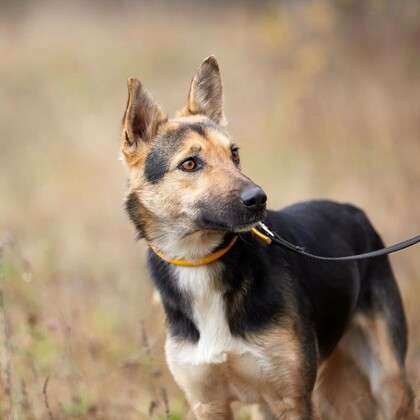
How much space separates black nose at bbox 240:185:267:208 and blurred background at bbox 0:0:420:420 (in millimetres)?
1530

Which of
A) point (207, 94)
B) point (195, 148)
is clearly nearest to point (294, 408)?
point (195, 148)

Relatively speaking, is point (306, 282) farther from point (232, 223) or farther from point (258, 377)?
point (232, 223)

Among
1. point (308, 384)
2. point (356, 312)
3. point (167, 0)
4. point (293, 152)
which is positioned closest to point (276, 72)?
point (293, 152)

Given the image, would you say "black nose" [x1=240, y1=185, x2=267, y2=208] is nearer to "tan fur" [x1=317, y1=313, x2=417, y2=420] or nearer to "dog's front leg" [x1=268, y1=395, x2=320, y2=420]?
"dog's front leg" [x1=268, y1=395, x2=320, y2=420]

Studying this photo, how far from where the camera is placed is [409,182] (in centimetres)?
988

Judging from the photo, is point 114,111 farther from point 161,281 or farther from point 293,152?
point 161,281

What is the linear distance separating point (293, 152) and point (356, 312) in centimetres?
657

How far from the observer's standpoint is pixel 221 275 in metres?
4.48

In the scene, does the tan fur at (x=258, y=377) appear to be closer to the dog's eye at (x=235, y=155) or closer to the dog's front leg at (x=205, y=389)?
the dog's front leg at (x=205, y=389)

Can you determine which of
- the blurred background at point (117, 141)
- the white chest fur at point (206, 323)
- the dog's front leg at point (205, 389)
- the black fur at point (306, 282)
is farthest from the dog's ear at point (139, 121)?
the dog's front leg at point (205, 389)

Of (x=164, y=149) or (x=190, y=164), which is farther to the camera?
(x=164, y=149)

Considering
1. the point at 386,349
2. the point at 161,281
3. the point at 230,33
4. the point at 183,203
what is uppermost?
the point at 230,33

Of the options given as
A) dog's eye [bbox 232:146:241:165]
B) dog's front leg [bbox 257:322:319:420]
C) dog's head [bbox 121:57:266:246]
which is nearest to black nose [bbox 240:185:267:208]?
dog's head [bbox 121:57:266:246]

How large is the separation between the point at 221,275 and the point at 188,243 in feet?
0.88
